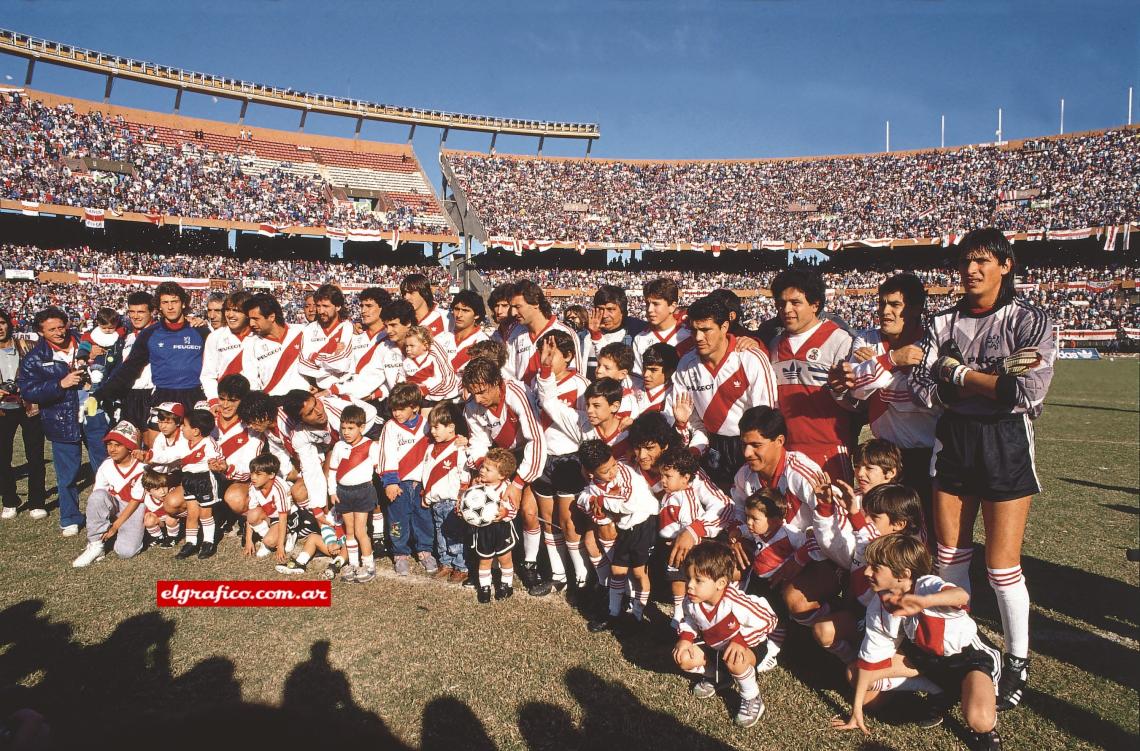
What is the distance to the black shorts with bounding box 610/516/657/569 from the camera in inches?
167

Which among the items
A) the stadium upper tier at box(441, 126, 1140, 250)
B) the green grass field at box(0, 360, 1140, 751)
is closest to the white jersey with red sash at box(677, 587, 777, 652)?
the green grass field at box(0, 360, 1140, 751)

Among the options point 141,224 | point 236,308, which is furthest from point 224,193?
point 236,308

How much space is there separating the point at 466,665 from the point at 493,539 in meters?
1.08

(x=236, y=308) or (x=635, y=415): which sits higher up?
(x=236, y=308)

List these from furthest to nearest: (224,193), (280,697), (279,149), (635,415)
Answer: (279,149) < (224,193) < (635,415) < (280,697)

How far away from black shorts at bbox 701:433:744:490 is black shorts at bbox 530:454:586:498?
1005 millimetres

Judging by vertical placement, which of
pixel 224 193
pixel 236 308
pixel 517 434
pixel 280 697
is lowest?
pixel 280 697

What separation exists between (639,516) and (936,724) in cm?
197

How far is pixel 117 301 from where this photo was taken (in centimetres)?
2762

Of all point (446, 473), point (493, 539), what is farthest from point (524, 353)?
point (493, 539)

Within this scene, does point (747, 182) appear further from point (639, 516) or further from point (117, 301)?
point (639, 516)

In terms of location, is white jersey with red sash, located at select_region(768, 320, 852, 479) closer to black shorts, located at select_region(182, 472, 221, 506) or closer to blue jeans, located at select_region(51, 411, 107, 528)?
black shorts, located at select_region(182, 472, 221, 506)

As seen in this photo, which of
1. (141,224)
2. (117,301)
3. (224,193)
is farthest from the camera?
(224,193)

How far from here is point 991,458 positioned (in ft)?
10.8
